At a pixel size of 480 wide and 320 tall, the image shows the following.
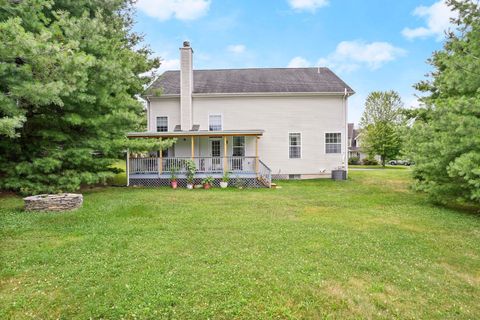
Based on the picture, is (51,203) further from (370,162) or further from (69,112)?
(370,162)

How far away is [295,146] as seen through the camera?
54.2ft

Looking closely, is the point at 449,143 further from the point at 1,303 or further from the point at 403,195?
the point at 1,303

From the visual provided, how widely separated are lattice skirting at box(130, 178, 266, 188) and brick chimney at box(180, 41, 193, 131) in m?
3.67

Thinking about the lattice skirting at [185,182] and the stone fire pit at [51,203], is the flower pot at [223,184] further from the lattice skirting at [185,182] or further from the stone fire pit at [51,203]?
the stone fire pit at [51,203]

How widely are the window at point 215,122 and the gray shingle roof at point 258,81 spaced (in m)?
1.54

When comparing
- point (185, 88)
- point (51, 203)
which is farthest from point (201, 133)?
point (51, 203)

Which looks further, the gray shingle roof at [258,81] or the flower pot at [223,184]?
the gray shingle roof at [258,81]

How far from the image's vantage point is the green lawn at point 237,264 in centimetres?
315

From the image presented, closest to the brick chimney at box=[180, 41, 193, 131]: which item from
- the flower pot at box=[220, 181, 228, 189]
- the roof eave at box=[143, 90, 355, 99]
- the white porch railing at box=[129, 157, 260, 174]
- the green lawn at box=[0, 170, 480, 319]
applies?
the roof eave at box=[143, 90, 355, 99]

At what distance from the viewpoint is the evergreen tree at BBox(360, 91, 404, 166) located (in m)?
32.5

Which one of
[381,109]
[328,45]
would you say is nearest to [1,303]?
[328,45]

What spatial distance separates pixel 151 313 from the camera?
2.99m

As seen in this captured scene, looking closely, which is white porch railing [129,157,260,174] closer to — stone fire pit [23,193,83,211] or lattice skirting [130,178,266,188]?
lattice skirting [130,178,266,188]

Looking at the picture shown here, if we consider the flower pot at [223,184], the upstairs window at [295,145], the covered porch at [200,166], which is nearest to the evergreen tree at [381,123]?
the upstairs window at [295,145]
